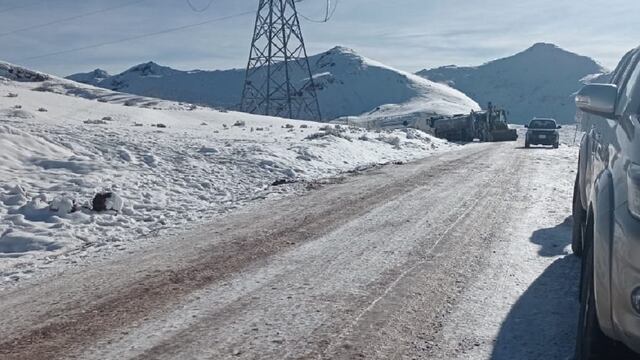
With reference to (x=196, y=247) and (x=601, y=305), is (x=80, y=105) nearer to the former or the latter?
(x=196, y=247)

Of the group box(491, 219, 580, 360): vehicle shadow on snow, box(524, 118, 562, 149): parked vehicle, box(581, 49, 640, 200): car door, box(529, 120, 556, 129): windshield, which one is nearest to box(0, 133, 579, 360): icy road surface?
box(491, 219, 580, 360): vehicle shadow on snow

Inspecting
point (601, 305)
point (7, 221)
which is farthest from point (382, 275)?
point (7, 221)

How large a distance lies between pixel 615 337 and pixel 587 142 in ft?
13.0

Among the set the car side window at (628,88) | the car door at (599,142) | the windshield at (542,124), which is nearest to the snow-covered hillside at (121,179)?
the car door at (599,142)

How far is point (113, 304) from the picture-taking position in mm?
6223

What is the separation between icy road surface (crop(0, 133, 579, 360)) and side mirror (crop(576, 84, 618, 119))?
5.27ft

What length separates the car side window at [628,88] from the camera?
4.94m

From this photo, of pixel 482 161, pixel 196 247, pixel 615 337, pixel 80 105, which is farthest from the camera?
pixel 80 105

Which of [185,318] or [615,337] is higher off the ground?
[615,337]

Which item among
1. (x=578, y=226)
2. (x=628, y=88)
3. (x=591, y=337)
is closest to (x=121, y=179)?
(x=578, y=226)

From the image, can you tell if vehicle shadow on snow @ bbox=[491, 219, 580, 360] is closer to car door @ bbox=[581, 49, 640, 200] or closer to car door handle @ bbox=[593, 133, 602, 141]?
car door @ bbox=[581, 49, 640, 200]

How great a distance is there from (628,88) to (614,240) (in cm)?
195

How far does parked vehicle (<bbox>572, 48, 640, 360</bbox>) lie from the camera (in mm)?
3562

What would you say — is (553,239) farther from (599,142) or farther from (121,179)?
(121,179)
